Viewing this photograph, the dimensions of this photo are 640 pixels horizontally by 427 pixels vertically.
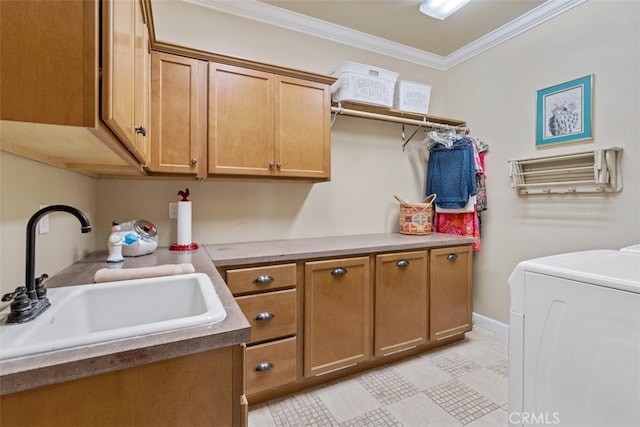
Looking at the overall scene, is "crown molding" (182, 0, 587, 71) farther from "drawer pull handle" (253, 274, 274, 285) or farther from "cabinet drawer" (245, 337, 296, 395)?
"cabinet drawer" (245, 337, 296, 395)

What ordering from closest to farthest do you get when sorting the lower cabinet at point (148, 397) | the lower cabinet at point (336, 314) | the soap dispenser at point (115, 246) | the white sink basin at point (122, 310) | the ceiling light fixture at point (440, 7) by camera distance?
the lower cabinet at point (148, 397) → the white sink basin at point (122, 310) → the soap dispenser at point (115, 246) → the lower cabinet at point (336, 314) → the ceiling light fixture at point (440, 7)

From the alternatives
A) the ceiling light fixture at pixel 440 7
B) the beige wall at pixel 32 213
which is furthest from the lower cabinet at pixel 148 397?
the ceiling light fixture at pixel 440 7

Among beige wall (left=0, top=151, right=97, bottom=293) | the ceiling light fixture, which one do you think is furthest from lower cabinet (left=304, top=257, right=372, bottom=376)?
the ceiling light fixture

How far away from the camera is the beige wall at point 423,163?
194cm

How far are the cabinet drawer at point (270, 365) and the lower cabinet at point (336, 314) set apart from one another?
0.11m

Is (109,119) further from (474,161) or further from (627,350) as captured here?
(474,161)

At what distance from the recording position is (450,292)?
7.83ft

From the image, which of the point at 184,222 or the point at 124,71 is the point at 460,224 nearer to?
the point at 184,222

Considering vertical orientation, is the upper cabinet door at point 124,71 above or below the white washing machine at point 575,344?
above

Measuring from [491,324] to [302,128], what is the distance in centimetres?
244

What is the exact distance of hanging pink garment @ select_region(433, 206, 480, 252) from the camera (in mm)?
2637

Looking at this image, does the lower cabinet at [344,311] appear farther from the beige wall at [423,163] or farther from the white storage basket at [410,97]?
the white storage basket at [410,97]

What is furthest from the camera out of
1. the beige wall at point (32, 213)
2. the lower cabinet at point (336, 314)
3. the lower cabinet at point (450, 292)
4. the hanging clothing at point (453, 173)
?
the hanging clothing at point (453, 173)

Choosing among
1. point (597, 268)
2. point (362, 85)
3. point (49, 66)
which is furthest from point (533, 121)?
point (49, 66)
